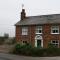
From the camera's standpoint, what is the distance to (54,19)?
153ft

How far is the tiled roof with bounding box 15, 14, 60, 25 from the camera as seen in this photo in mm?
46100

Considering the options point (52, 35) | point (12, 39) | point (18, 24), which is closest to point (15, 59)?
point (52, 35)

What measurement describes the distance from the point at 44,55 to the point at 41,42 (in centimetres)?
1121

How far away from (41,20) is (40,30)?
2496 mm

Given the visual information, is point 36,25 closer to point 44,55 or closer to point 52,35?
point 52,35

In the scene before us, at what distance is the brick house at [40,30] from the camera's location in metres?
44.7

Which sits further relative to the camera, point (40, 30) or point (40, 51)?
point (40, 30)

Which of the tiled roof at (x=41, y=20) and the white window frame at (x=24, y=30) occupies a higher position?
the tiled roof at (x=41, y=20)

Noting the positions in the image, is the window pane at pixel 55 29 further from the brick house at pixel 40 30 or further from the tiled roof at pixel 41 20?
the tiled roof at pixel 41 20

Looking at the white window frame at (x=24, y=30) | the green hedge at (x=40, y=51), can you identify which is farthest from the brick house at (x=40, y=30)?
the green hedge at (x=40, y=51)

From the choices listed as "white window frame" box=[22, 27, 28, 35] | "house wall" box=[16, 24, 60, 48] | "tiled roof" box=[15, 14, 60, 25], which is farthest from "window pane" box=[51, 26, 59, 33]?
"white window frame" box=[22, 27, 28, 35]

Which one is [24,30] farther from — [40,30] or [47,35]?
[47,35]

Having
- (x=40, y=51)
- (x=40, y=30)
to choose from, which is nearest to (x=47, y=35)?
(x=40, y=30)

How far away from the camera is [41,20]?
47.8m
